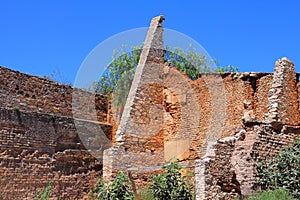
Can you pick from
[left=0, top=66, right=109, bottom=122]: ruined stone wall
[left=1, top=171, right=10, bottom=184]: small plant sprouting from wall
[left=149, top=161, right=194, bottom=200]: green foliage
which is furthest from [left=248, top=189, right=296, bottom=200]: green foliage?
[left=0, top=66, right=109, bottom=122]: ruined stone wall

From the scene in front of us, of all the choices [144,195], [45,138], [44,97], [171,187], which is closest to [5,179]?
[45,138]

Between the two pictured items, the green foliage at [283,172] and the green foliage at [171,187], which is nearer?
the green foliage at [283,172]

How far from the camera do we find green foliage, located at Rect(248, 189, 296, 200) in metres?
11.3

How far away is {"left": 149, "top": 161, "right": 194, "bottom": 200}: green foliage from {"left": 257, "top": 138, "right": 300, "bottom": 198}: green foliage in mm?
1834

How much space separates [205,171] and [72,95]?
6251 millimetres

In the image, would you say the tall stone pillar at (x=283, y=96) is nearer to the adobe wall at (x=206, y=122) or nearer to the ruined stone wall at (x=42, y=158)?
the adobe wall at (x=206, y=122)

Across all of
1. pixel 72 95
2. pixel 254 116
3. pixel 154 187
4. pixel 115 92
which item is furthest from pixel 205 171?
pixel 115 92

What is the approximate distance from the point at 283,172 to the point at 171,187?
273 centimetres

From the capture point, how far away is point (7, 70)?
14844 mm

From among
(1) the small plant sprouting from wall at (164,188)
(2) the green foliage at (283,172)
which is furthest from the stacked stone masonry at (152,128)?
(1) the small plant sprouting from wall at (164,188)

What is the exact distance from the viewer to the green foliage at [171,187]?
1215 centimetres

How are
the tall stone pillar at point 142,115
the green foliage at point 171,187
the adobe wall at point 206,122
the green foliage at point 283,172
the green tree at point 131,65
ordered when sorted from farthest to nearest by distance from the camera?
the green tree at point 131,65 < the tall stone pillar at point 142,115 < the adobe wall at point 206,122 < the green foliage at point 171,187 < the green foliage at point 283,172

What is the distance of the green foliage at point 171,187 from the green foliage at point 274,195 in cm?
156

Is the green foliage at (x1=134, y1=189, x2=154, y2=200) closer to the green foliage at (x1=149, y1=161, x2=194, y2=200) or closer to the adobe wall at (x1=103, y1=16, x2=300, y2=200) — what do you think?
the green foliage at (x1=149, y1=161, x2=194, y2=200)
